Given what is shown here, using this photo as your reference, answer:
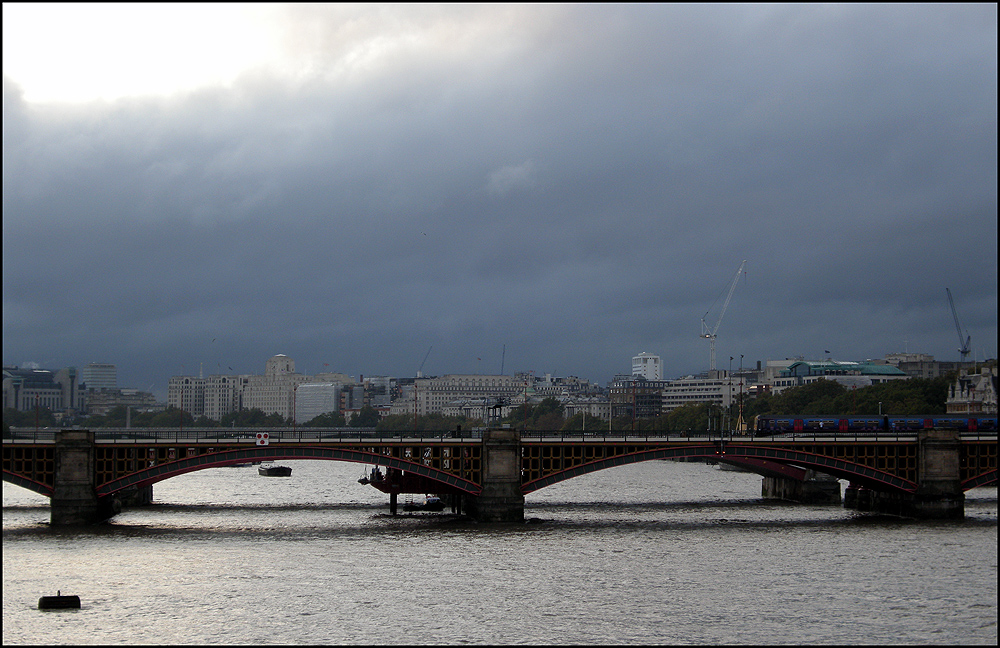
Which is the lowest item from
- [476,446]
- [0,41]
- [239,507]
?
[239,507]

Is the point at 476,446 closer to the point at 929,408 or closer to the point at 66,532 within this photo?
the point at 66,532

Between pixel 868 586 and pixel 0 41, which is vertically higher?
pixel 0 41

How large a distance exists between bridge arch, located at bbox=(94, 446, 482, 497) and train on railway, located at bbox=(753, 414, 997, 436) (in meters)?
38.0

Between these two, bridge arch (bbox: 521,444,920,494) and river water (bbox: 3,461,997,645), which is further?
bridge arch (bbox: 521,444,920,494)

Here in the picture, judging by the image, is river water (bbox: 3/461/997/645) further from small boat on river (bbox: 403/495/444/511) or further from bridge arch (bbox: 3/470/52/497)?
bridge arch (bbox: 3/470/52/497)

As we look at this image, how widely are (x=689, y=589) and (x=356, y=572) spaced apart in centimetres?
2124

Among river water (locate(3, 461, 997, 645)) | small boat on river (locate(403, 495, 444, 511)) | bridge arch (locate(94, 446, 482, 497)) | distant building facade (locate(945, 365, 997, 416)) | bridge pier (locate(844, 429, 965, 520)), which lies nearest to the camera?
river water (locate(3, 461, 997, 645))

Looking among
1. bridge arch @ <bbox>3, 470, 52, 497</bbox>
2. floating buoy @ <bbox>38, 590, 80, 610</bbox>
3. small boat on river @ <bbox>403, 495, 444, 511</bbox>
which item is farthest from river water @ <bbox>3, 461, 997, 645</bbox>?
bridge arch @ <bbox>3, 470, 52, 497</bbox>

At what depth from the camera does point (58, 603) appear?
58656mm

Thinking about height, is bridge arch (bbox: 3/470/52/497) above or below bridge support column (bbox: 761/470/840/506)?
above

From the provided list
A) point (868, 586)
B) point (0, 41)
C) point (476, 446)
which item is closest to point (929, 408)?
point (476, 446)

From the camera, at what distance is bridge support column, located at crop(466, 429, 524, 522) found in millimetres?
93500

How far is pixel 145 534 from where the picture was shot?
88.6 meters

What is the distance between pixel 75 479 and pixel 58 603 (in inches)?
1432
